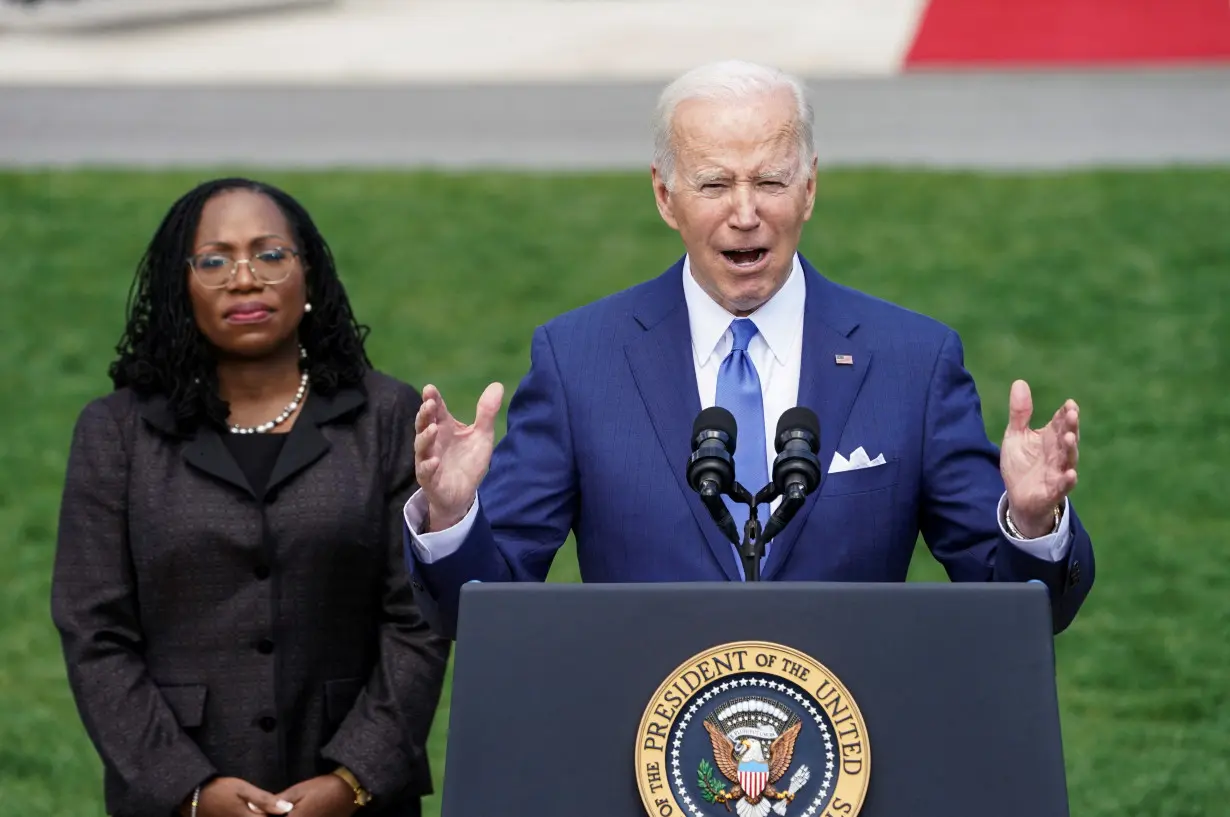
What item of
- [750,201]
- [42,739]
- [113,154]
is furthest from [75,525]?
[113,154]

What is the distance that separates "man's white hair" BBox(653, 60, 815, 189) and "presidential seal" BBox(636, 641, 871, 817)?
1013 millimetres

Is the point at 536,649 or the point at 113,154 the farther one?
the point at 113,154

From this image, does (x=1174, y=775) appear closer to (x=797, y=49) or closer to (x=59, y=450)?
(x=59, y=450)

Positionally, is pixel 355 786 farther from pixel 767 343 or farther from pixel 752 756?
pixel 752 756

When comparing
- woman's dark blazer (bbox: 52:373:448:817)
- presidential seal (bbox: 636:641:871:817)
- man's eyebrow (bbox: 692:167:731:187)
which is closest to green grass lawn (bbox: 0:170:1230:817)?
woman's dark blazer (bbox: 52:373:448:817)

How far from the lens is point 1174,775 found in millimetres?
6766

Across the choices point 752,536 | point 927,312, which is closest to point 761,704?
point 752,536

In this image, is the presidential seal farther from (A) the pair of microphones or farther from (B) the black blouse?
(B) the black blouse

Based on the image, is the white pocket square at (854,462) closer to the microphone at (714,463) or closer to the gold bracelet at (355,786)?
the microphone at (714,463)

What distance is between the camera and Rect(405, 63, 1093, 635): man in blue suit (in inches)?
138

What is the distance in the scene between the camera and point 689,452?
3.54 m

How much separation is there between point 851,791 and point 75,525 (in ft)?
6.69

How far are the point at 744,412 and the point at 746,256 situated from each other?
248mm

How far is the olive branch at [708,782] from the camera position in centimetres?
279
